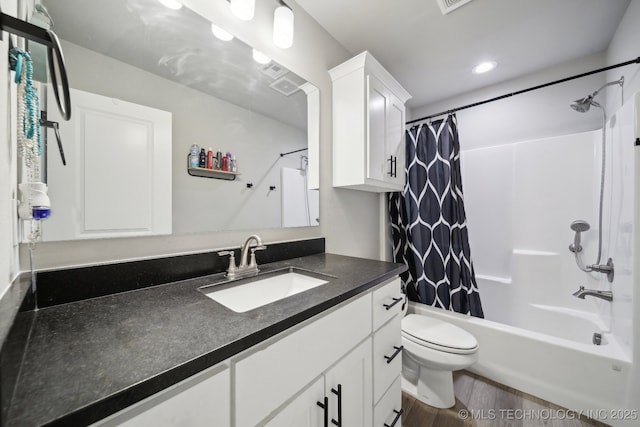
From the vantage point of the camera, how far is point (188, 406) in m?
0.41

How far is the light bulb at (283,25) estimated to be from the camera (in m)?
1.15

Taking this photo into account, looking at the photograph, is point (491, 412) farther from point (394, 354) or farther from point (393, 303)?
point (393, 303)

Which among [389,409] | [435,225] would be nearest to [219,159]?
[389,409]

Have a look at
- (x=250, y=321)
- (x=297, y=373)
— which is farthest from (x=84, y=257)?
(x=297, y=373)

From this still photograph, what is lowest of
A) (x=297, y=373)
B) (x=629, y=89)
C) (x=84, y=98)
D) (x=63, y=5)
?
(x=297, y=373)

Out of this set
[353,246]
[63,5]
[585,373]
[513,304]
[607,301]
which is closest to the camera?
[63,5]

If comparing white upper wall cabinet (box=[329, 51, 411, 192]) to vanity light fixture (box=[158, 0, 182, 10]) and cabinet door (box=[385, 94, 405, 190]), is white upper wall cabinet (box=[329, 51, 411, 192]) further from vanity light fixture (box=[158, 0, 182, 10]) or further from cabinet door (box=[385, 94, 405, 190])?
vanity light fixture (box=[158, 0, 182, 10])

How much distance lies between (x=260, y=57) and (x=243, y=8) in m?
0.21

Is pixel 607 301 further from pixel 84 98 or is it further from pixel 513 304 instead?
pixel 84 98

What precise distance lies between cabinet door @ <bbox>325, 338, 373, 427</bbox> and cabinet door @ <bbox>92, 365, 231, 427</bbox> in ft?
1.11

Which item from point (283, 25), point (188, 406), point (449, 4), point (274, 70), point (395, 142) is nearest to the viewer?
point (188, 406)

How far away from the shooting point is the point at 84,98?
72 cm

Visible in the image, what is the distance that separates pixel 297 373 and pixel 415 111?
303 cm

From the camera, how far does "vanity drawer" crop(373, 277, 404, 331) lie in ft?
3.09
